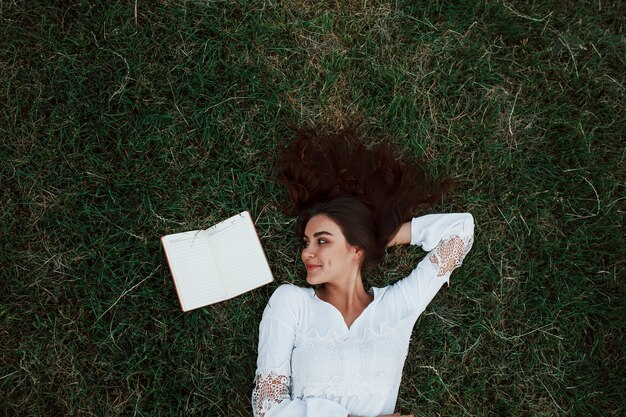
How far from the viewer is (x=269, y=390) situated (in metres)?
3.72

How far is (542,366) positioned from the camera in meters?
4.39

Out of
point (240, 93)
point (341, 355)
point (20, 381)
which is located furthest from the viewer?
point (240, 93)

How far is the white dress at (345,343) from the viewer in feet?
12.3

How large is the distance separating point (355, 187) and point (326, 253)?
0.57 m

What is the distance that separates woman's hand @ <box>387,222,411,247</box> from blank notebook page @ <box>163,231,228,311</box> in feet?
4.40

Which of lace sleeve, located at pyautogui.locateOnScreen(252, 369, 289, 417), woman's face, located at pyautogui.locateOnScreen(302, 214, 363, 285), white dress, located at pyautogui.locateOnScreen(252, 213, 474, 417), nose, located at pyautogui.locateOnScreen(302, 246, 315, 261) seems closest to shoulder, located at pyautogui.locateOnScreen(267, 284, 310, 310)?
white dress, located at pyautogui.locateOnScreen(252, 213, 474, 417)

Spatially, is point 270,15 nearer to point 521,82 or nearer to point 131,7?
point 131,7

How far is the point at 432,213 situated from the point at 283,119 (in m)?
1.40

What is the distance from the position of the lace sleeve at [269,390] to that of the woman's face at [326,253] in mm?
675

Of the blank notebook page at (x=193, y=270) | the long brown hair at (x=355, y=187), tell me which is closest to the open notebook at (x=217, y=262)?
the blank notebook page at (x=193, y=270)

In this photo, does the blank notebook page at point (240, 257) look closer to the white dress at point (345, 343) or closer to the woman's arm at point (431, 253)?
the white dress at point (345, 343)

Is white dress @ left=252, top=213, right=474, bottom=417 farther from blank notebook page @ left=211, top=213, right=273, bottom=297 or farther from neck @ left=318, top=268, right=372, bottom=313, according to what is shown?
blank notebook page @ left=211, top=213, right=273, bottom=297

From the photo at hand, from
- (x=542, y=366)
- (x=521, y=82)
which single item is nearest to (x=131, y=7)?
(x=521, y=82)

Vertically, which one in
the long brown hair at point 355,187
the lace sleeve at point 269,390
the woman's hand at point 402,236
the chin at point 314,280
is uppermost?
the long brown hair at point 355,187
